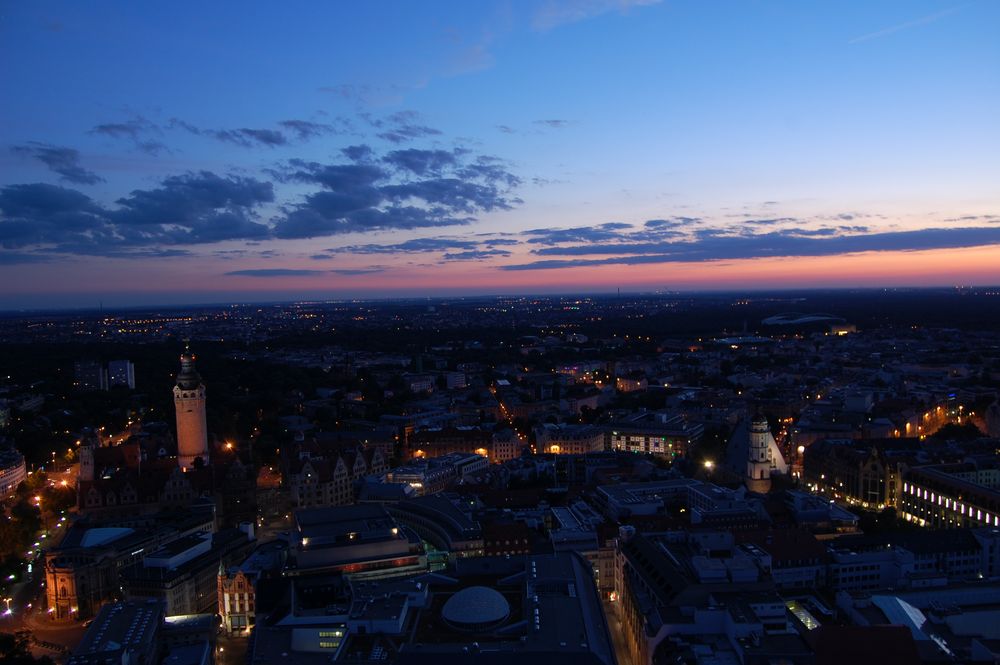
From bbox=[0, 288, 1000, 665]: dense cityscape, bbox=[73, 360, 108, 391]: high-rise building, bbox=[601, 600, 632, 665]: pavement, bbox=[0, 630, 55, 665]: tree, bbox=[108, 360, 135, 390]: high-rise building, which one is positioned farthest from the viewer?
bbox=[108, 360, 135, 390]: high-rise building

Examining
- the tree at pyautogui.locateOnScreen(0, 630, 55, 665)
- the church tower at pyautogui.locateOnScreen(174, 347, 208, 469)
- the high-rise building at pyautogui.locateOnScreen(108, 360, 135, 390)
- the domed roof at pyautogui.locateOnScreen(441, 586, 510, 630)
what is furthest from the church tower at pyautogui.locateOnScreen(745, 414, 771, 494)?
the high-rise building at pyautogui.locateOnScreen(108, 360, 135, 390)

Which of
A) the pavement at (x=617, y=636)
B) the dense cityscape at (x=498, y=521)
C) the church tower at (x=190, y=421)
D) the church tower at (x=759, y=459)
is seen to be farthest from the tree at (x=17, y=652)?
the church tower at (x=759, y=459)

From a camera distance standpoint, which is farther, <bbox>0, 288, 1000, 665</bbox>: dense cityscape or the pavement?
the pavement

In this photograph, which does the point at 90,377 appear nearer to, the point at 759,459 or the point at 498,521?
the point at 498,521

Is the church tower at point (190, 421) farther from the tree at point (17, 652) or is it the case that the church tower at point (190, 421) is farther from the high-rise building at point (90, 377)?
the high-rise building at point (90, 377)

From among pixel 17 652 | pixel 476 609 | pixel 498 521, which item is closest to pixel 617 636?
pixel 476 609

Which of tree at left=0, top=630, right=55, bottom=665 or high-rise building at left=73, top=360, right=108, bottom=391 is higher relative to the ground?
high-rise building at left=73, top=360, right=108, bottom=391

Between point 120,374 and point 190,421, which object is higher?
point 190,421

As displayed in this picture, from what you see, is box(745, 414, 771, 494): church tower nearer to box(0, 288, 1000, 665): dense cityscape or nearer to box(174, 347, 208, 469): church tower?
box(0, 288, 1000, 665): dense cityscape
